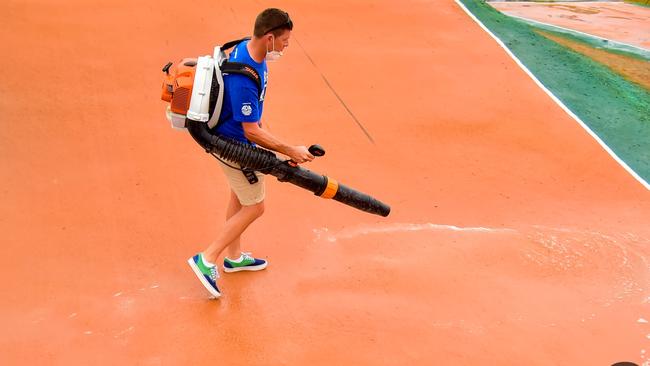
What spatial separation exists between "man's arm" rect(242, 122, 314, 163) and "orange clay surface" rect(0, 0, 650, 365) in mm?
1070

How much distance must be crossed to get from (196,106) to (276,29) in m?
0.66

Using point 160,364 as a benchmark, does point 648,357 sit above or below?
below

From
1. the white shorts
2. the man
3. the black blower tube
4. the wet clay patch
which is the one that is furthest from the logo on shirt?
the wet clay patch

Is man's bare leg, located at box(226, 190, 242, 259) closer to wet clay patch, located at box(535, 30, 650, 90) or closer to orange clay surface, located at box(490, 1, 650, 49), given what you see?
wet clay patch, located at box(535, 30, 650, 90)

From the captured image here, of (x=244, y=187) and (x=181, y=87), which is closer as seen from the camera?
(x=181, y=87)

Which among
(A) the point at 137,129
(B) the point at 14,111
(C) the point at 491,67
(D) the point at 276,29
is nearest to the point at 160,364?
(D) the point at 276,29

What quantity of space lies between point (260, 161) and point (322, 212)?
1822mm

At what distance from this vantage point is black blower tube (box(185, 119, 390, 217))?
383cm

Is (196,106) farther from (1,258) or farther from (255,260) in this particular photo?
(1,258)

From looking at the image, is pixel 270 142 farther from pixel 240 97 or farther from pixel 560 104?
pixel 560 104

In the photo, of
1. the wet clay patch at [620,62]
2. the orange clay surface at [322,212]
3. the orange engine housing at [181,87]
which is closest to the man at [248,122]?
the orange engine housing at [181,87]

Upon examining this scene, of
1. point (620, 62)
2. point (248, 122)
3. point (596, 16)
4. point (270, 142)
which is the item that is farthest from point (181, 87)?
point (596, 16)

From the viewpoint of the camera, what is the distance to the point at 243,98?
3.70 meters

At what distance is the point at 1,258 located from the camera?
460cm
